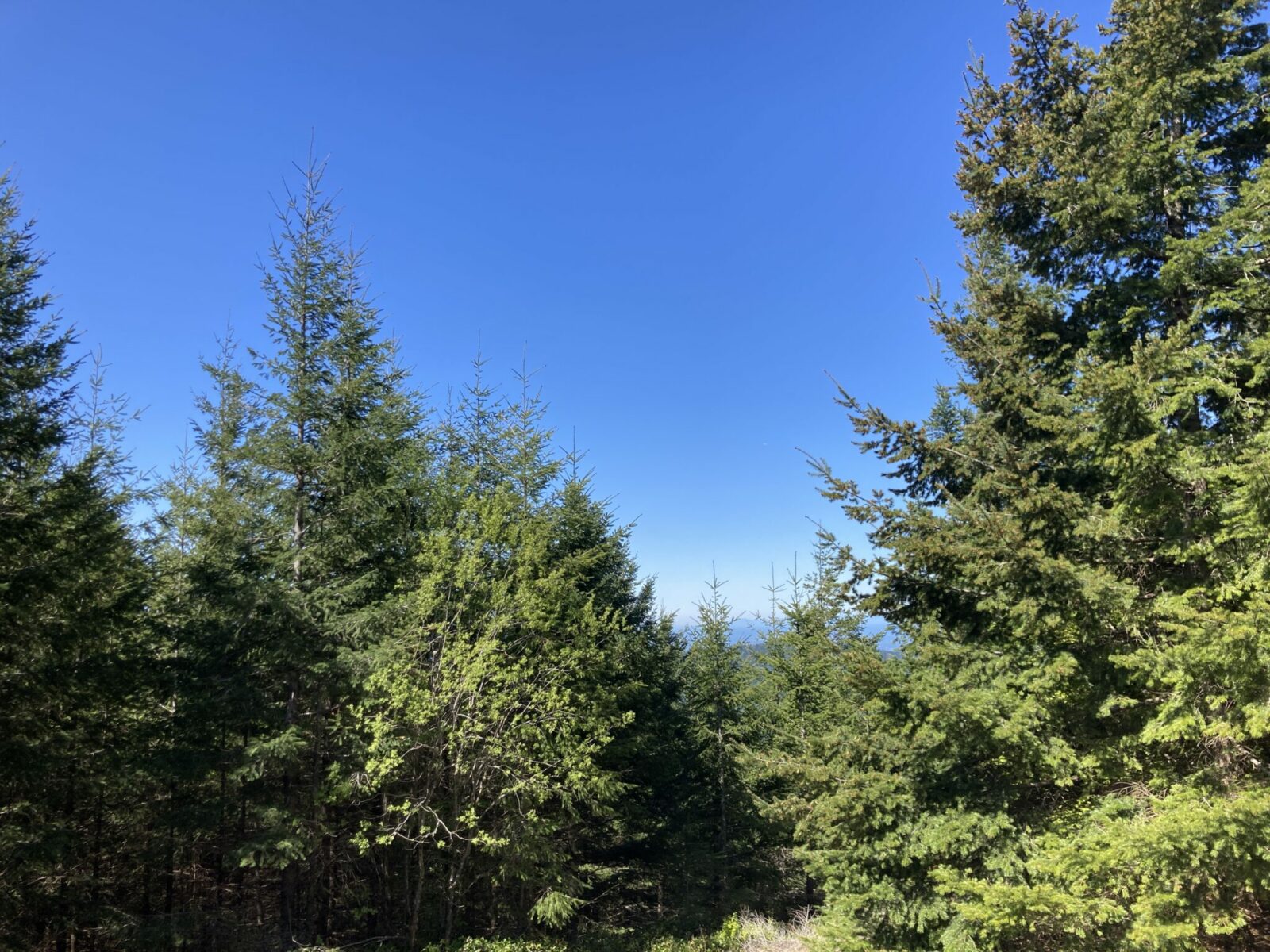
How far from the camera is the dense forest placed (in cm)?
605

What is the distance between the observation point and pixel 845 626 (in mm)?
11742

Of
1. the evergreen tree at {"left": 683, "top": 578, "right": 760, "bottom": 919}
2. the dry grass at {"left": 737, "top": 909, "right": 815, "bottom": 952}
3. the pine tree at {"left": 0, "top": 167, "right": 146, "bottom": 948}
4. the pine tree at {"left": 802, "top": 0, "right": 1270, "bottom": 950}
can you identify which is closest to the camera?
the pine tree at {"left": 802, "top": 0, "right": 1270, "bottom": 950}

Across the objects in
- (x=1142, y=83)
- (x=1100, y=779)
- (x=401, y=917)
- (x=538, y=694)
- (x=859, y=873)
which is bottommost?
(x=401, y=917)

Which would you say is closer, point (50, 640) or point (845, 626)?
point (50, 640)

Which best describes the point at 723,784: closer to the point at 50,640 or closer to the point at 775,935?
the point at 775,935

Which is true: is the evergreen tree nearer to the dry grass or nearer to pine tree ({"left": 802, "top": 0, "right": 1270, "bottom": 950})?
the dry grass

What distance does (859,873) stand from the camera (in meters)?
7.97

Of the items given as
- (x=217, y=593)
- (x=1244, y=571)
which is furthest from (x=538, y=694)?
(x=1244, y=571)

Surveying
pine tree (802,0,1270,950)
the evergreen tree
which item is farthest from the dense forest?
the evergreen tree

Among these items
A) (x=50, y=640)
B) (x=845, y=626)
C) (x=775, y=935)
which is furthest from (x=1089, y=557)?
(x=50, y=640)

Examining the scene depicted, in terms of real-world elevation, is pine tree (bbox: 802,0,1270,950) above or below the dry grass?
above

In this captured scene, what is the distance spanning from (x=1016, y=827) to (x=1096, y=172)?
7984 millimetres

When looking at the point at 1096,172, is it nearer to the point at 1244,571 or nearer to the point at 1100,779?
the point at 1244,571

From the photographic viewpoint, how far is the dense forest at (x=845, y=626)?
6047 millimetres
